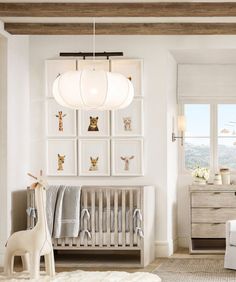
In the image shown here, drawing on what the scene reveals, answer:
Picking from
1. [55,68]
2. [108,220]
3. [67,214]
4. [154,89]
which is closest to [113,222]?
[108,220]

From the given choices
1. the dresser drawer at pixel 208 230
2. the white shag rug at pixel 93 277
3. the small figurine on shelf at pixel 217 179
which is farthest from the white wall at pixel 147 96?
the white shag rug at pixel 93 277

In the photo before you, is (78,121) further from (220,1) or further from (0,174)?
(220,1)

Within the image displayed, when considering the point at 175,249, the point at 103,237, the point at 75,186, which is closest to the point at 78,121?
the point at 75,186

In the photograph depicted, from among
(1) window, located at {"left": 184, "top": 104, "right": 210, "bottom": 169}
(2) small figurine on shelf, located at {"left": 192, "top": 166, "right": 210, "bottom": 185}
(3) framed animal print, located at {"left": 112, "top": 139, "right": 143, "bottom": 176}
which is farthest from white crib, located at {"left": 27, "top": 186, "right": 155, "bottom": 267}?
(1) window, located at {"left": 184, "top": 104, "right": 210, "bottom": 169}

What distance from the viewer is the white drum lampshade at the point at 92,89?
669cm

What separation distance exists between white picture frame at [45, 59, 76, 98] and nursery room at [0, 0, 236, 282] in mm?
12

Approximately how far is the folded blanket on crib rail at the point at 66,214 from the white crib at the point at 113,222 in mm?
82

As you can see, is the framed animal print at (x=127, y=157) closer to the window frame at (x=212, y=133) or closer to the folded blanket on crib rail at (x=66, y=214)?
the folded blanket on crib rail at (x=66, y=214)

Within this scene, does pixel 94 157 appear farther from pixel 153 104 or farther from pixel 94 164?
pixel 153 104

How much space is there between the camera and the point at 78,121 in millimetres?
8281

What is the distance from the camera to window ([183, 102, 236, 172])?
929cm

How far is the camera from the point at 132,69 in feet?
27.0

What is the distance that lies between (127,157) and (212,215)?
4.05 ft

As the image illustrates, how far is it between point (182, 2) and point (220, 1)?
0.34 metres
